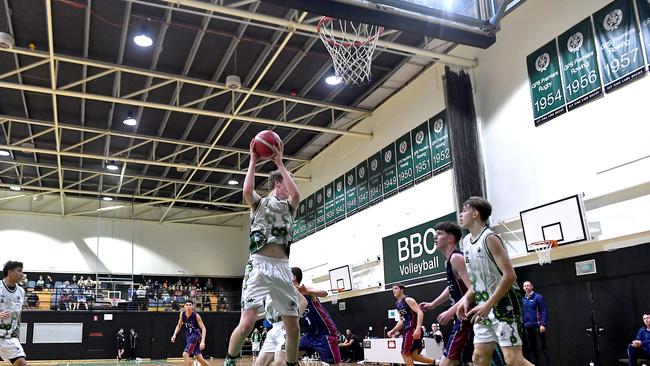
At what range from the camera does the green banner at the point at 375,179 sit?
55.7ft

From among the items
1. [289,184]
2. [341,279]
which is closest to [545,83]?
[289,184]

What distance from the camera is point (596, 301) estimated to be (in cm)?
1000

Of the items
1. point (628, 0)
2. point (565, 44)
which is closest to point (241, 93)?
point (565, 44)

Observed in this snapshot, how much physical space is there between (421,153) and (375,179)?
254 centimetres

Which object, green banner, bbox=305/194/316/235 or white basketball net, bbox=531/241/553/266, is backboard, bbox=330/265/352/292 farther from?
white basketball net, bbox=531/241/553/266

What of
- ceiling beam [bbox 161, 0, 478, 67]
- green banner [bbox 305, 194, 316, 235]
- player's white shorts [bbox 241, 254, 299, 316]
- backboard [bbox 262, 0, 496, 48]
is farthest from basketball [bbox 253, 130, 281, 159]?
green banner [bbox 305, 194, 316, 235]

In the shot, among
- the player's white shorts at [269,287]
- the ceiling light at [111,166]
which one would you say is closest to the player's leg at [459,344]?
the player's white shorts at [269,287]

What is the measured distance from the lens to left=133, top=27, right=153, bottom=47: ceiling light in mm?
12844

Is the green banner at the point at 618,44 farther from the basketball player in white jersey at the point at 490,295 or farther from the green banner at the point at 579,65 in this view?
the basketball player in white jersey at the point at 490,295

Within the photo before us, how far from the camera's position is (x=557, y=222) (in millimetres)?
10547

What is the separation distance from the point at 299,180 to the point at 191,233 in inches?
350

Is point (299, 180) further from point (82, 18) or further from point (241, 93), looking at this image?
point (82, 18)

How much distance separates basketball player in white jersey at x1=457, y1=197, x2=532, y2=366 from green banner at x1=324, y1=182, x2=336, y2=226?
15236mm

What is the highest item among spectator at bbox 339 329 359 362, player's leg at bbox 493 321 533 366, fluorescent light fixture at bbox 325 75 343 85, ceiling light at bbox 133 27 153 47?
ceiling light at bbox 133 27 153 47
